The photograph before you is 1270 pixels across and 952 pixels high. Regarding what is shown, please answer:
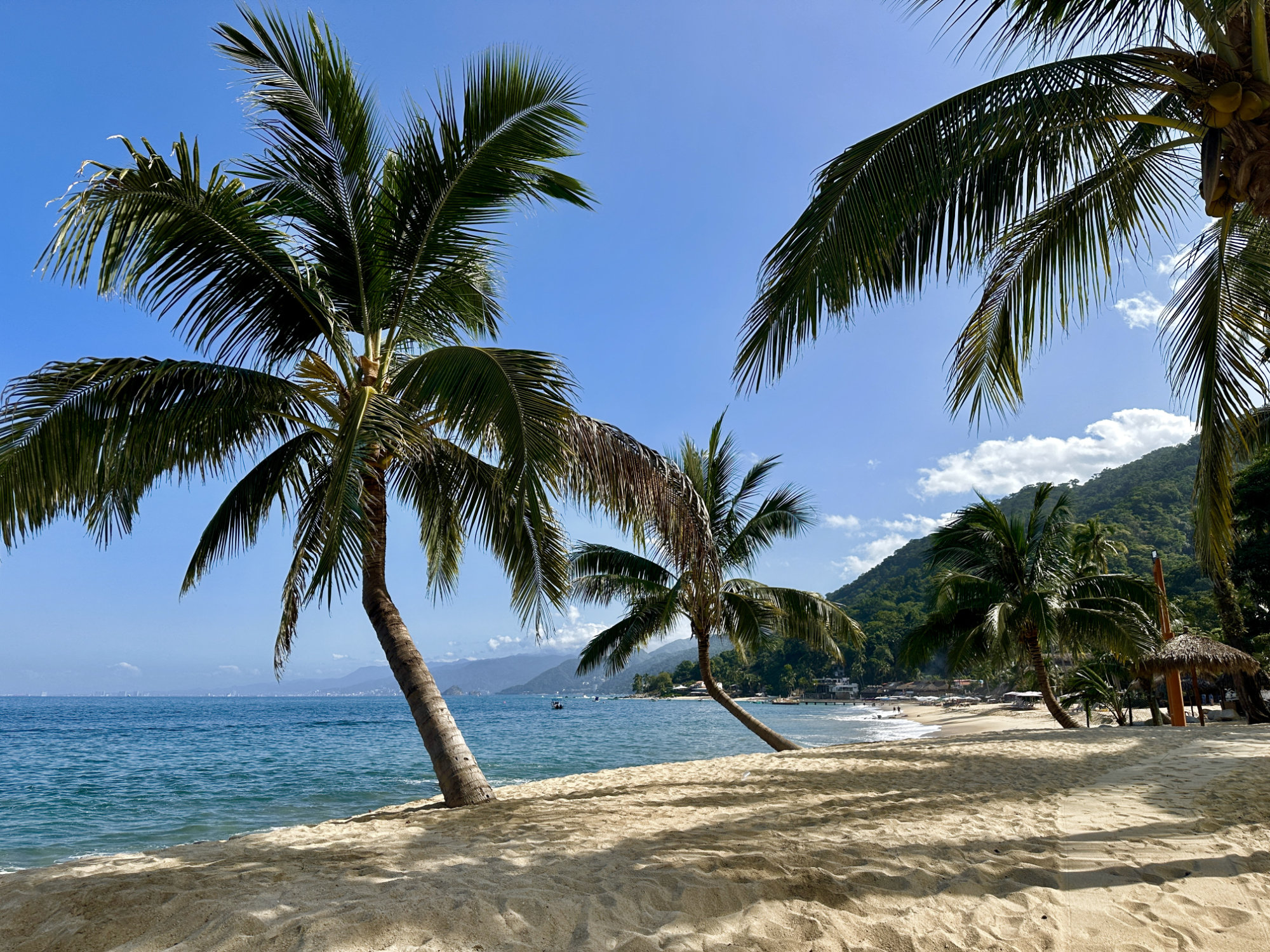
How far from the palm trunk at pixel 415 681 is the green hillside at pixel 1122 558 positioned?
2859 cm

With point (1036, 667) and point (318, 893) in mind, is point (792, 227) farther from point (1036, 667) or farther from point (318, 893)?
point (1036, 667)

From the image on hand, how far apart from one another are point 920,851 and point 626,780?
17.3ft

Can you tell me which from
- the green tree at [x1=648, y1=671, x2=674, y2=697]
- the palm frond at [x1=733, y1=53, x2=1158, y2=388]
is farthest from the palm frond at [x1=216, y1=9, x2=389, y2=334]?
the green tree at [x1=648, y1=671, x2=674, y2=697]

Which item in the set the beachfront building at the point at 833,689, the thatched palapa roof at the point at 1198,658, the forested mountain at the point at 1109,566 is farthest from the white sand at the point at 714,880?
the beachfront building at the point at 833,689

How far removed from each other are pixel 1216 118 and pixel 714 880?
13.5 feet

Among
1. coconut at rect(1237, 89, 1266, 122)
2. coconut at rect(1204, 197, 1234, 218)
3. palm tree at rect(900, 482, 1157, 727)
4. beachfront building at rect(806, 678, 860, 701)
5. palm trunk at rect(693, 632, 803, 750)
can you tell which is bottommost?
beachfront building at rect(806, 678, 860, 701)

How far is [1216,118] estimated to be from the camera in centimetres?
322

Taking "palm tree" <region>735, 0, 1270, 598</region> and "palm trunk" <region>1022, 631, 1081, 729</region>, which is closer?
"palm tree" <region>735, 0, 1270, 598</region>

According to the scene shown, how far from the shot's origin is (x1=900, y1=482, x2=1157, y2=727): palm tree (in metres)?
15.5

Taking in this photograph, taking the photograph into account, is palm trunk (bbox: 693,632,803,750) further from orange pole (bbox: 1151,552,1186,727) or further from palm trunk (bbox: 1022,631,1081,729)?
orange pole (bbox: 1151,552,1186,727)

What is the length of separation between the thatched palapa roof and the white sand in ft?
36.7

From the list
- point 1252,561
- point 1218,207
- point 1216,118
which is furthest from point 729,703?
point 1252,561

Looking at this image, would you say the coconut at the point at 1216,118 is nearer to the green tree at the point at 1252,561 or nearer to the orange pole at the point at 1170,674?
the orange pole at the point at 1170,674

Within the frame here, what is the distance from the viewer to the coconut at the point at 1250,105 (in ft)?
10.3
